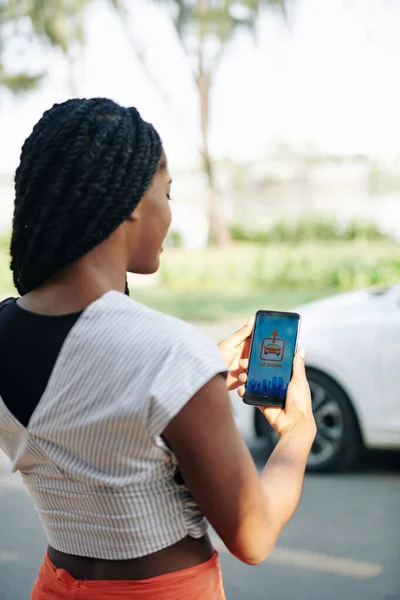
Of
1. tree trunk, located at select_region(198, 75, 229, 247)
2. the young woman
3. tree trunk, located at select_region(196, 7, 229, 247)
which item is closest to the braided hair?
the young woman

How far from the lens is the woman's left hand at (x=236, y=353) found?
2.10 metres

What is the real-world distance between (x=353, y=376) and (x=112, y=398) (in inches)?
208

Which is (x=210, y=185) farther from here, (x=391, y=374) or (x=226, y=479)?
(x=226, y=479)

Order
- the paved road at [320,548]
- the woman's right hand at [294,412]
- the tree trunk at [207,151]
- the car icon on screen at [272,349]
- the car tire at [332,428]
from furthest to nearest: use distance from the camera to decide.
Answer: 1. the tree trunk at [207,151]
2. the car tire at [332,428]
3. the paved road at [320,548]
4. the car icon on screen at [272,349]
5. the woman's right hand at [294,412]

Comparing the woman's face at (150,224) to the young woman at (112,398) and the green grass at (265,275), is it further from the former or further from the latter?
the green grass at (265,275)

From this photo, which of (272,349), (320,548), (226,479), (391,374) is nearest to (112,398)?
(226,479)

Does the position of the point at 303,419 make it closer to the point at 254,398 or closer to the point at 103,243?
the point at 254,398

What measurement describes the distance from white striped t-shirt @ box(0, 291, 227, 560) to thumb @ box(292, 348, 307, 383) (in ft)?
1.36

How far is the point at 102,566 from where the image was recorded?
1.53m

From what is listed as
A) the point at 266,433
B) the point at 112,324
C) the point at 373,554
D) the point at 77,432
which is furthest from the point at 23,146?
the point at 266,433

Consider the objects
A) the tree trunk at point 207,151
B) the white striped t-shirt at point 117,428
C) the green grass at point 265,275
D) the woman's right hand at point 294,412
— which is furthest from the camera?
the tree trunk at point 207,151

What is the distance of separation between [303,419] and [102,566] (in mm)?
452

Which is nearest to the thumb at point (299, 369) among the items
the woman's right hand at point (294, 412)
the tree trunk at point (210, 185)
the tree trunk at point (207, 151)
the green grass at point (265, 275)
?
the woman's right hand at point (294, 412)

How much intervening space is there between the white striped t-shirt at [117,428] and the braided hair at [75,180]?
12cm
